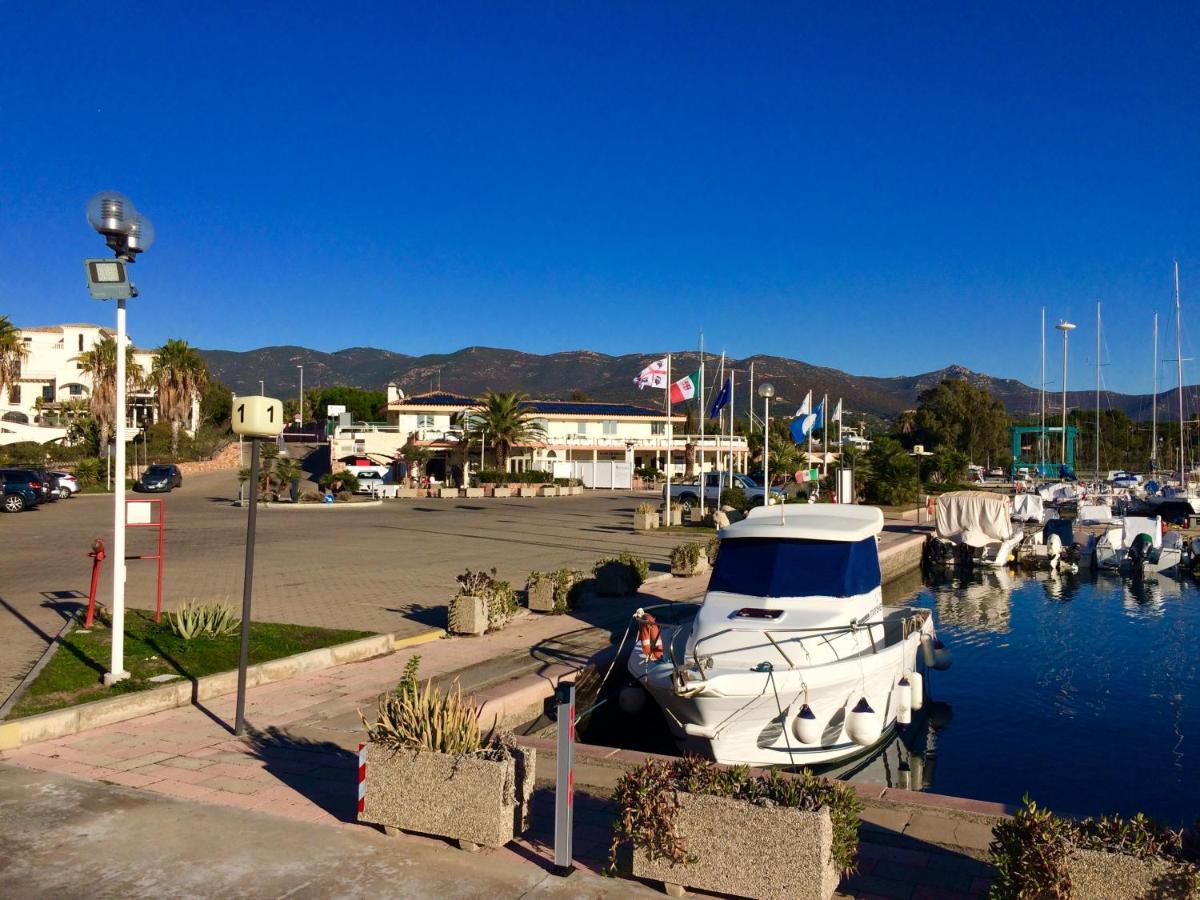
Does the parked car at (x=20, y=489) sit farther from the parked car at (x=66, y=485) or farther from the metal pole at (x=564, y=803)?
the metal pole at (x=564, y=803)

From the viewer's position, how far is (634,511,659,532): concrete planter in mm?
33438

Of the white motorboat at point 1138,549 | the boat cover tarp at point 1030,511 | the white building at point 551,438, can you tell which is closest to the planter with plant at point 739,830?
the white motorboat at point 1138,549

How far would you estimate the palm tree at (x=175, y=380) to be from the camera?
245ft

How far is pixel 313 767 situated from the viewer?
8.20m

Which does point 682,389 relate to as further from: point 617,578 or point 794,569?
point 794,569

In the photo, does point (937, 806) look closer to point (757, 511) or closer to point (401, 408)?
point (757, 511)

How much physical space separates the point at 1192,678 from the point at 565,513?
28586mm

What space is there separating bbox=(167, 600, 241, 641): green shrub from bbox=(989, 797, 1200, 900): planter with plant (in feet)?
33.9

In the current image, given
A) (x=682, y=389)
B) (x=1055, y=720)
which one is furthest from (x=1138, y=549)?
(x=1055, y=720)

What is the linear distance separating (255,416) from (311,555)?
16.4 meters

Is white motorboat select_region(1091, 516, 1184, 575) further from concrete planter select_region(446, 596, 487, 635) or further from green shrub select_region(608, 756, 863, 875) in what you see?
green shrub select_region(608, 756, 863, 875)

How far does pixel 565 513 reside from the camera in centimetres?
4222

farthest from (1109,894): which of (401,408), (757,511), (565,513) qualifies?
(401,408)

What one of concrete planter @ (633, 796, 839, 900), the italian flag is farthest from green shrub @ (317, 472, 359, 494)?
concrete planter @ (633, 796, 839, 900)
